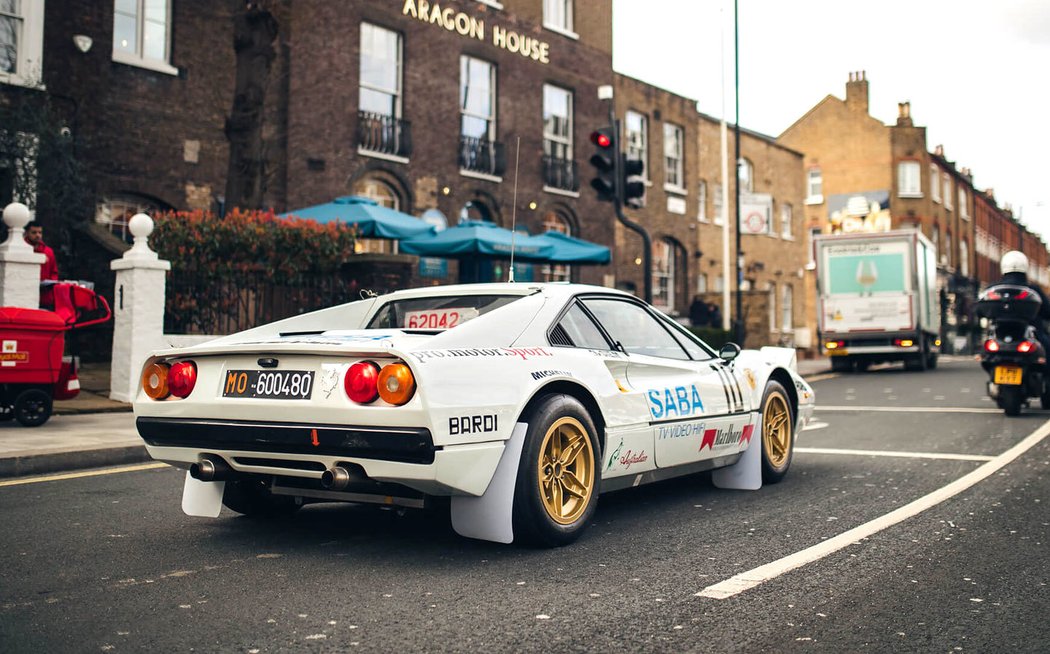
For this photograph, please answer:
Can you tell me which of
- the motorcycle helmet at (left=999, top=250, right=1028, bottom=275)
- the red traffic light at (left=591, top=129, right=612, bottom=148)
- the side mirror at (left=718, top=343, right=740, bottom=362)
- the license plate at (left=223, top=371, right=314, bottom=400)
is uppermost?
the red traffic light at (left=591, top=129, right=612, bottom=148)

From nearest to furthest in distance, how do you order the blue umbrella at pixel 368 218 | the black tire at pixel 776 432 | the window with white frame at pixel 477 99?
the black tire at pixel 776 432 → the blue umbrella at pixel 368 218 → the window with white frame at pixel 477 99

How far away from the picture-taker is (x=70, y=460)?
25.7 ft

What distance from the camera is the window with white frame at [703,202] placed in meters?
33.8

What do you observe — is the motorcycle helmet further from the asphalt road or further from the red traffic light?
the asphalt road

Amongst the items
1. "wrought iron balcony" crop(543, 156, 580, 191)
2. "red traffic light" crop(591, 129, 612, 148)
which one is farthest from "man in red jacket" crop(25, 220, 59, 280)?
"wrought iron balcony" crop(543, 156, 580, 191)

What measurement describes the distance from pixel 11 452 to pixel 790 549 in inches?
232

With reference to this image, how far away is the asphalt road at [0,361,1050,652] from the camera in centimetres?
347

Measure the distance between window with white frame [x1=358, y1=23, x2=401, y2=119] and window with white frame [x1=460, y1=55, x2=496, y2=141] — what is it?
2.01 metres

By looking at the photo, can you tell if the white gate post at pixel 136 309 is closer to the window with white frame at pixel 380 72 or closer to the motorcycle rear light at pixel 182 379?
the motorcycle rear light at pixel 182 379

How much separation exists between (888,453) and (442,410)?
18.7 feet

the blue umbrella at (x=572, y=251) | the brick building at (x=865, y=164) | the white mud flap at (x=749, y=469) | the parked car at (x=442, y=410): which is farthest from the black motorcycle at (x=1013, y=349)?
the brick building at (x=865, y=164)

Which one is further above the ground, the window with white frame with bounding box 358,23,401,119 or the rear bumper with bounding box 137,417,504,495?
the window with white frame with bounding box 358,23,401,119

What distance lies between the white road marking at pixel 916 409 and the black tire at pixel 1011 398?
64 centimetres

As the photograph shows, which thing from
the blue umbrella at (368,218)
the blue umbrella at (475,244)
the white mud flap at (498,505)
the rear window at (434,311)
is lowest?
the white mud flap at (498,505)
